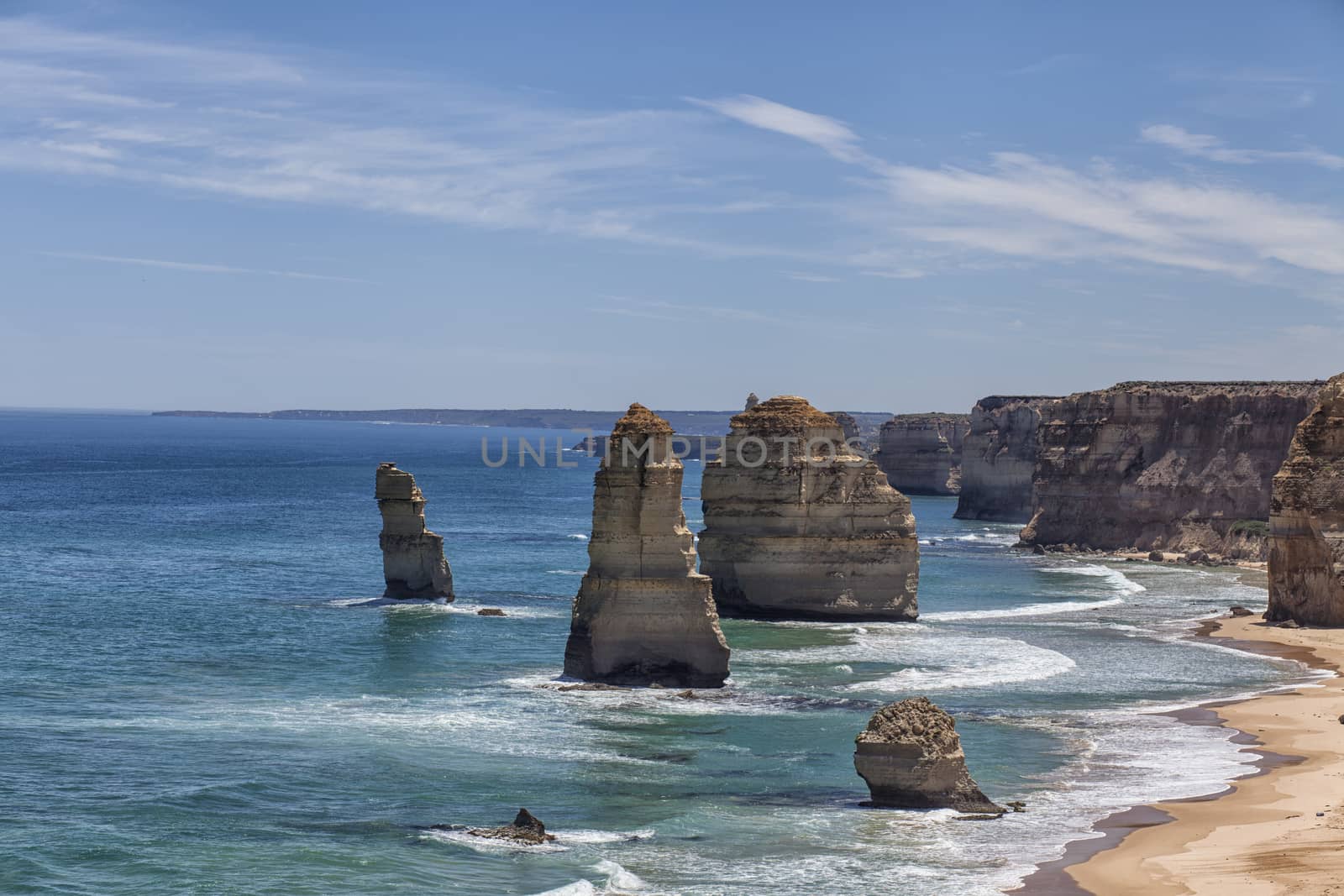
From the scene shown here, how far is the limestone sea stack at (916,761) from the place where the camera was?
29.2 meters

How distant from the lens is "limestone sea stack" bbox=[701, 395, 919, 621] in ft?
184

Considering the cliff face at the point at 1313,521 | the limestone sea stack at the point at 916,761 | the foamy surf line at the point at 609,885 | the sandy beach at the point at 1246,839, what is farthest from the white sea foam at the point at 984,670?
the foamy surf line at the point at 609,885

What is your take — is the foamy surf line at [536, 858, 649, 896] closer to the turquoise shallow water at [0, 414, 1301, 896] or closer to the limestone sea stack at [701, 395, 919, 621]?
the turquoise shallow water at [0, 414, 1301, 896]

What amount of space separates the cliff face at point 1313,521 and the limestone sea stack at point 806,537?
41.9 ft

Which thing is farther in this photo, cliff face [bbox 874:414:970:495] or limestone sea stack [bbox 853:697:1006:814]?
cliff face [bbox 874:414:970:495]

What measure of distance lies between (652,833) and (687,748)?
22.5 ft

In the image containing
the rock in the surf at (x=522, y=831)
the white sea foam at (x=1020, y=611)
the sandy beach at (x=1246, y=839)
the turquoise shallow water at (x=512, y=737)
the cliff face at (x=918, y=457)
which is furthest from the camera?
the cliff face at (x=918, y=457)

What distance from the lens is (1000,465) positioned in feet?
431

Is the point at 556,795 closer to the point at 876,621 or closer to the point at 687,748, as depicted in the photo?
the point at 687,748

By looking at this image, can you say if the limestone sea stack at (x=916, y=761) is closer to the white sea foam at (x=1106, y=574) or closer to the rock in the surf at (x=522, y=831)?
the rock in the surf at (x=522, y=831)

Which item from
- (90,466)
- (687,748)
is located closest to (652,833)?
(687,748)

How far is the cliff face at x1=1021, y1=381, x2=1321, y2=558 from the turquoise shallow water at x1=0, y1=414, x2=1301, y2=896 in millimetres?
21299

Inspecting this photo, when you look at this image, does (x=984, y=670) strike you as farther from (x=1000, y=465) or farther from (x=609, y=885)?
(x=1000, y=465)

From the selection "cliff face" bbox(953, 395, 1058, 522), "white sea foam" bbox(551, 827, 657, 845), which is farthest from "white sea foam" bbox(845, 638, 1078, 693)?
"cliff face" bbox(953, 395, 1058, 522)
